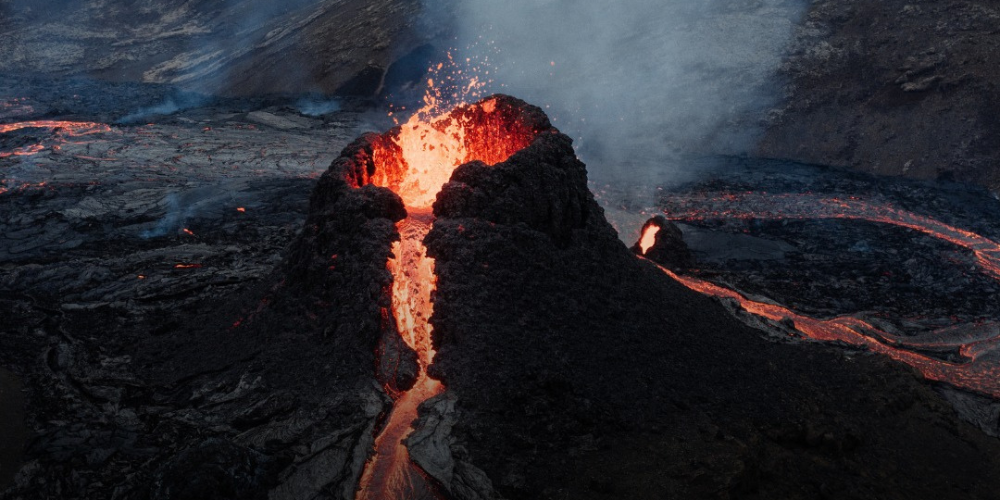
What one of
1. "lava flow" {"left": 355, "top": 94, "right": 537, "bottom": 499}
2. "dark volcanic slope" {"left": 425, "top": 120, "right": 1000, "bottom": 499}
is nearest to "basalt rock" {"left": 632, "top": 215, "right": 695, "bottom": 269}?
"dark volcanic slope" {"left": 425, "top": 120, "right": 1000, "bottom": 499}

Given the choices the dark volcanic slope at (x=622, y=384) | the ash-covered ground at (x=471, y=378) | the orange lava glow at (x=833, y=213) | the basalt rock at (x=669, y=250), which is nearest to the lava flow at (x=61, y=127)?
the ash-covered ground at (x=471, y=378)

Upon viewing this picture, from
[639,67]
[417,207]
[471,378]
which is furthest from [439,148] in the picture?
[639,67]

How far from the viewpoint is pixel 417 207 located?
9.95 m

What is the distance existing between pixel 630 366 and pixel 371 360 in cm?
314

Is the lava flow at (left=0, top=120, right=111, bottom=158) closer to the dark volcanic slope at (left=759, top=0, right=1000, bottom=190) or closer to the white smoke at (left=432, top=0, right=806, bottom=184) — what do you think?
the white smoke at (left=432, top=0, right=806, bottom=184)

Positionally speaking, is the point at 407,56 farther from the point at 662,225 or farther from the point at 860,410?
the point at 860,410

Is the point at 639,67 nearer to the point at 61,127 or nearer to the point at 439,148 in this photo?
the point at 439,148

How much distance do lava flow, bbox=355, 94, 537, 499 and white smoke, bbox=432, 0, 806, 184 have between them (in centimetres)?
1344

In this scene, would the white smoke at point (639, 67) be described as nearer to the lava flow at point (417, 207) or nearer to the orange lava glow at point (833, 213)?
the orange lava glow at point (833, 213)

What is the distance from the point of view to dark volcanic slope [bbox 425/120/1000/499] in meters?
6.05

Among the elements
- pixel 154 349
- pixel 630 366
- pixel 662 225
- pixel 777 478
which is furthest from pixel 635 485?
pixel 662 225

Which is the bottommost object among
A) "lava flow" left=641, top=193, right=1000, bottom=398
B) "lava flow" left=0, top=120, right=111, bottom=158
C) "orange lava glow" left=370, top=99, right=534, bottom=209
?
"lava flow" left=641, top=193, right=1000, bottom=398

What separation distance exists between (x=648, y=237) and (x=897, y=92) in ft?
53.8

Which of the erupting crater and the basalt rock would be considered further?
the basalt rock
